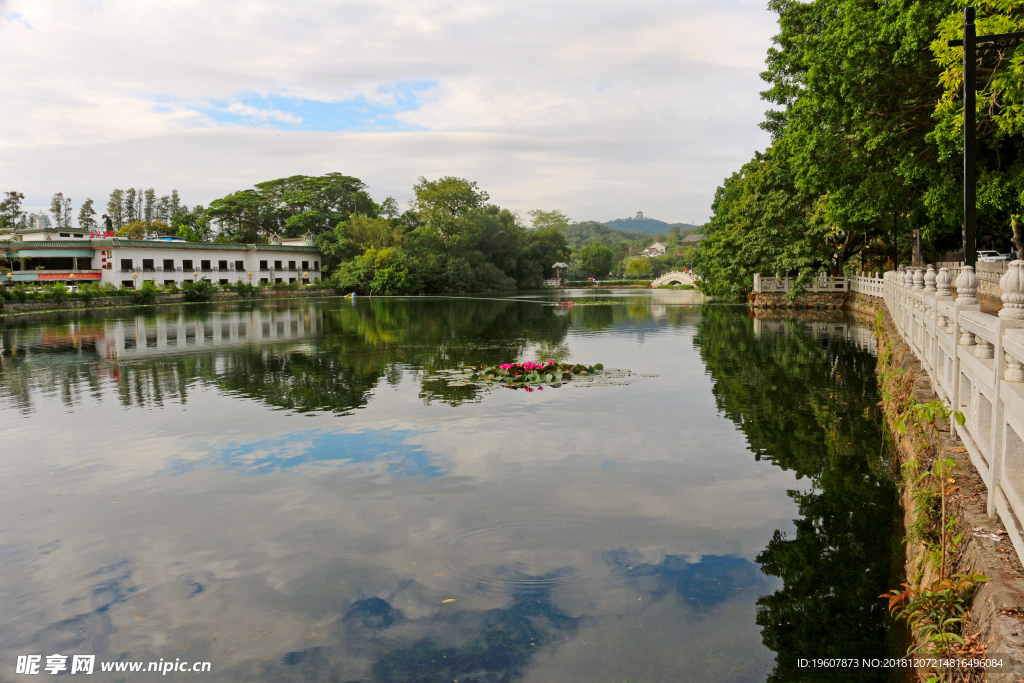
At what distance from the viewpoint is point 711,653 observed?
4773 mm

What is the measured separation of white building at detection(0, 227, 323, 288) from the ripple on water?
2244 inches

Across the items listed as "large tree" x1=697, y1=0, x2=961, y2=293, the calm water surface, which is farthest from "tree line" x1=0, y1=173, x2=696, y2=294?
the calm water surface

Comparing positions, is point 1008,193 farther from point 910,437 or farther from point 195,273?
point 195,273

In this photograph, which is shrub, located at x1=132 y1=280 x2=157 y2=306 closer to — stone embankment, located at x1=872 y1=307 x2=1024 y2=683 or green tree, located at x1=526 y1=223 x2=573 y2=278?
green tree, located at x1=526 y1=223 x2=573 y2=278

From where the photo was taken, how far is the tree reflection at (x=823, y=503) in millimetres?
5012

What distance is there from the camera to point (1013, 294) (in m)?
4.66

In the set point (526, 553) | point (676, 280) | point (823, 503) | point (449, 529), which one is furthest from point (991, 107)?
point (676, 280)

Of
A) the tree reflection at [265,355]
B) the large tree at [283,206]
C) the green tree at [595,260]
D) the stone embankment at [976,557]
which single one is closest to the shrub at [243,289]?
the large tree at [283,206]

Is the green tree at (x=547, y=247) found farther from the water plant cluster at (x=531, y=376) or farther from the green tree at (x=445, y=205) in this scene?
the water plant cluster at (x=531, y=376)

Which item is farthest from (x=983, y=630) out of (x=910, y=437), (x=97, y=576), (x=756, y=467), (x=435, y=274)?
(x=435, y=274)

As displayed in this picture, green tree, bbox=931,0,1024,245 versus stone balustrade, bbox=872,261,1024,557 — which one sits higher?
green tree, bbox=931,0,1024,245

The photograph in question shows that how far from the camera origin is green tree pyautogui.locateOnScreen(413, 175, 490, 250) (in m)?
78.4

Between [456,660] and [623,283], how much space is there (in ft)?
309

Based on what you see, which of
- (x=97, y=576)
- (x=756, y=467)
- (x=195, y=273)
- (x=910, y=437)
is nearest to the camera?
(x=97, y=576)
